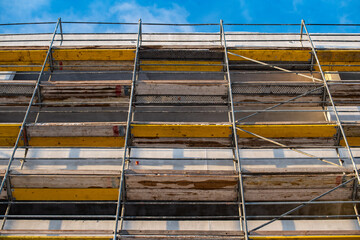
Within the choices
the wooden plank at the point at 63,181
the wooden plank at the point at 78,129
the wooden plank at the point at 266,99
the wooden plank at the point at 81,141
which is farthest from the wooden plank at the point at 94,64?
the wooden plank at the point at 63,181

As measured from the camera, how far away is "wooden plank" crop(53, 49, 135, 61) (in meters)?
9.88

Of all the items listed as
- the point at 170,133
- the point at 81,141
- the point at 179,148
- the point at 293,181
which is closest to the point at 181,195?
the point at 179,148

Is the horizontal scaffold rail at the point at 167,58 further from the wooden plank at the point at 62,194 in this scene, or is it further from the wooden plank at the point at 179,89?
the wooden plank at the point at 62,194

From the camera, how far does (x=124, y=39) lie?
1216cm

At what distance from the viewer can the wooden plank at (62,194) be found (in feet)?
23.0

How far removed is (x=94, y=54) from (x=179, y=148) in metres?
4.36

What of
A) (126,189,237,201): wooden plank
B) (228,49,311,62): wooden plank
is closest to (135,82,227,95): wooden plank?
(228,49,311,62): wooden plank

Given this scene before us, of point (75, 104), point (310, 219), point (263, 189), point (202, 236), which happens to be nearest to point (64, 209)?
point (75, 104)

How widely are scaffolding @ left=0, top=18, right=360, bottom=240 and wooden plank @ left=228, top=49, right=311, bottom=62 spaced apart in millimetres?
31

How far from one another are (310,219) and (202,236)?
3.03 metres

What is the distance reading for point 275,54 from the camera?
10.0 metres

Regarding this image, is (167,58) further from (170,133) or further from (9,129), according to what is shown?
(9,129)

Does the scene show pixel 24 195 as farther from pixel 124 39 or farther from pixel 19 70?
pixel 124 39

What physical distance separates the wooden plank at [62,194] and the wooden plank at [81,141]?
45.5 inches
